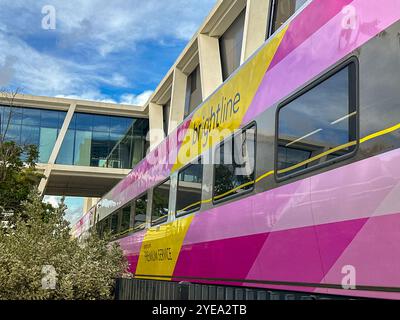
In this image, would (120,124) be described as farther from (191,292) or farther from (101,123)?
(191,292)

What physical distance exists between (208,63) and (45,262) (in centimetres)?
1626

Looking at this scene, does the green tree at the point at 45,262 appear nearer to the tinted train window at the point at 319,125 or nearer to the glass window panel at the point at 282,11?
the tinted train window at the point at 319,125

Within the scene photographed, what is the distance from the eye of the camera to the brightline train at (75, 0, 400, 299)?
3.46 m

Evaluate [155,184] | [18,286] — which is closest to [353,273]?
[18,286]

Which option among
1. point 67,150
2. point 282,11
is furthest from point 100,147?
point 282,11

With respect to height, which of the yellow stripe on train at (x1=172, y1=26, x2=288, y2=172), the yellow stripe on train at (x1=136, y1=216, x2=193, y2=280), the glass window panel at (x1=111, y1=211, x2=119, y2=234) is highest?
the yellow stripe on train at (x1=172, y1=26, x2=288, y2=172)

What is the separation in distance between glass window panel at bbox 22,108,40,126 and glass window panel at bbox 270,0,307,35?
24481 mm

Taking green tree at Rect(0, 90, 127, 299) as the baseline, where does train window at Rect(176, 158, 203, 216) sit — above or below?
above

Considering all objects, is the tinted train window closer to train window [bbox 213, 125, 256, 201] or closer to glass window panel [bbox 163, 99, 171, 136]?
train window [bbox 213, 125, 256, 201]

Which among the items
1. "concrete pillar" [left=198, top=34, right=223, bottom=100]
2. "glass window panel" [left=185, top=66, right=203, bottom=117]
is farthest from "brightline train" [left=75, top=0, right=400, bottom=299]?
"glass window panel" [left=185, top=66, right=203, bottom=117]

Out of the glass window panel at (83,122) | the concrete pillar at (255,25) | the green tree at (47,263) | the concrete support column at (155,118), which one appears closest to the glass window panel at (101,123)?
the glass window panel at (83,122)

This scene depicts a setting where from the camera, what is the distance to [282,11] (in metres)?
13.7

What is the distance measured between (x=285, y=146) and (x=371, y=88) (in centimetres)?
142
